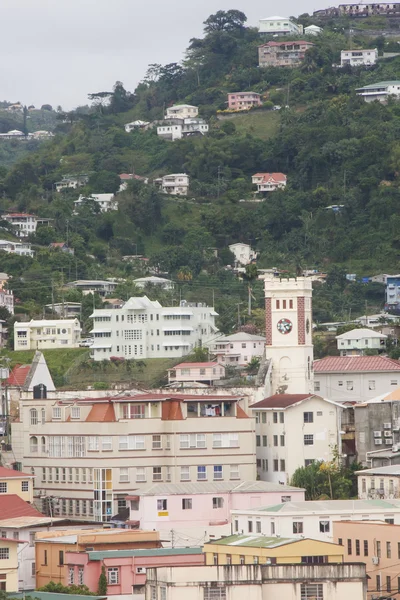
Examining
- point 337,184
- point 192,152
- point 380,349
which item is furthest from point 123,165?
point 380,349

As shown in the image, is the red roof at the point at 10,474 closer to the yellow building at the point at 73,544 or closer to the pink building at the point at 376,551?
the yellow building at the point at 73,544

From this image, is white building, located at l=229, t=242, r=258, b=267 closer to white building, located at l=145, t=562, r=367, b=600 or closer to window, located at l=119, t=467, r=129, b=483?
window, located at l=119, t=467, r=129, b=483

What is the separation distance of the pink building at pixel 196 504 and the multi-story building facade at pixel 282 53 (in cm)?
12293

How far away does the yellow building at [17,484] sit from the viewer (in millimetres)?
70688

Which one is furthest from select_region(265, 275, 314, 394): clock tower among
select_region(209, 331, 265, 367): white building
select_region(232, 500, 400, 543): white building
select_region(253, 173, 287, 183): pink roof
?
select_region(253, 173, 287, 183): pink roof

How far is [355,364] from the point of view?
328 feet

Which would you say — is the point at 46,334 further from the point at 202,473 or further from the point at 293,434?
the point at 202,473

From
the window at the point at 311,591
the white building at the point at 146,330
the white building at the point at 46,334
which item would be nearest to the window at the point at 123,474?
the window at the point at 311,591

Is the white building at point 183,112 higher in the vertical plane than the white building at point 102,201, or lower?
higher

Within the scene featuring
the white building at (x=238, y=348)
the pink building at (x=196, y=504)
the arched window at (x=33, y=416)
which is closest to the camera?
the pink building at (x=196, y=504)

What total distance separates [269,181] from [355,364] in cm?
6389

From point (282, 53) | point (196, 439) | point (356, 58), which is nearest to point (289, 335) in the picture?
point (196, 439)

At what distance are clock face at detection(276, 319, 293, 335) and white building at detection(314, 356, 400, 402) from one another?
7.82 meters

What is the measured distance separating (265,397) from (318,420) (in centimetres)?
763
